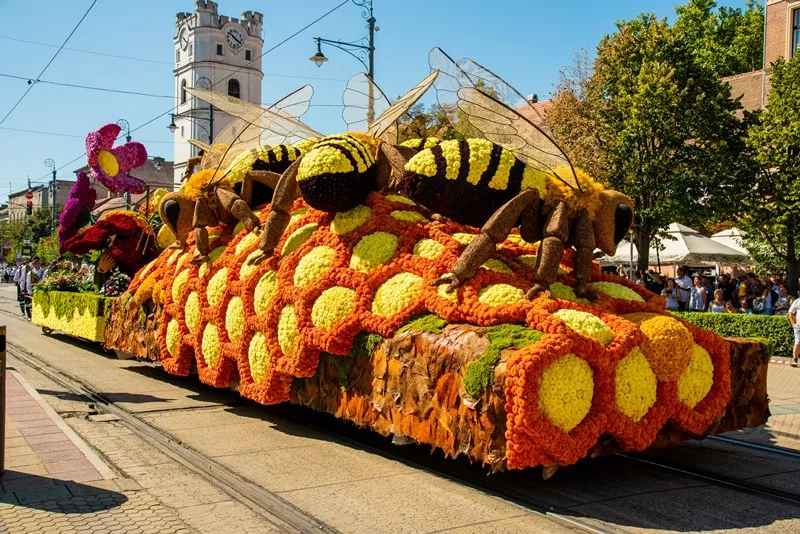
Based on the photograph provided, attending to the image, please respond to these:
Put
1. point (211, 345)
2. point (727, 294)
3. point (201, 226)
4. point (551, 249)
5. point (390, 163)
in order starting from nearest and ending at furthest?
point (551, 249) < point (390, 163) < point (211, 345) < point (201, 226) < point (727, 294)

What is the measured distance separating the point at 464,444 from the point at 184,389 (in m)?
6.23

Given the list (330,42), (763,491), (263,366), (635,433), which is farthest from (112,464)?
(330,42)

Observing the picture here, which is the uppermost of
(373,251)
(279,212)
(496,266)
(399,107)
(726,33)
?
(726,33)

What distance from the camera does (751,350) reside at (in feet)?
24.0

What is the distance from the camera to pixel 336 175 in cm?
808

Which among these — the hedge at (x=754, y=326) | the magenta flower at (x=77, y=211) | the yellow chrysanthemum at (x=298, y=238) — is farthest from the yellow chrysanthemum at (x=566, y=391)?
the magenta flower at (x=77, y=211)

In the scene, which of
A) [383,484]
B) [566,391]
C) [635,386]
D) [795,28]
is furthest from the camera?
[795,28]

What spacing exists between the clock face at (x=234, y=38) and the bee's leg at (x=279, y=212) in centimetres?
5813

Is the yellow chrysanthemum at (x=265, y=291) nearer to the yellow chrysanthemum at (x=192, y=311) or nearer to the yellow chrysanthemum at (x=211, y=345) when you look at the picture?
the yellow chrysanthemum at (x=211, y=345)

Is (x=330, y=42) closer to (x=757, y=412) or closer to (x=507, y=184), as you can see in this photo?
(x=507, y=184)

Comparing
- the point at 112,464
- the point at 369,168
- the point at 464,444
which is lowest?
the point at 112,464

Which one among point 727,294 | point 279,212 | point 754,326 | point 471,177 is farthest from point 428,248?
point 727,294

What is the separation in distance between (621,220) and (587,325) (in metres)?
1.66

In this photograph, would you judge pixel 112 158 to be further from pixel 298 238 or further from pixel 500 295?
pixel 500 295
